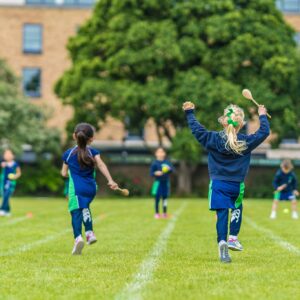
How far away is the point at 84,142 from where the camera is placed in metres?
11.5

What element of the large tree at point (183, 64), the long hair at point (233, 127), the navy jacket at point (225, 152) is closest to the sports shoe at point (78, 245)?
the navy jacket at point (225, 152)

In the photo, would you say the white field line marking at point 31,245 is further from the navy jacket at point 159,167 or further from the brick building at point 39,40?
the brick building at point 39,40

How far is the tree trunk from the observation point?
151 feet

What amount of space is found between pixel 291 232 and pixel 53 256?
6503 millimetres

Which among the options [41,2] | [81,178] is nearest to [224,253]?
[81,178]

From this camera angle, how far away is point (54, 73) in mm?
55156

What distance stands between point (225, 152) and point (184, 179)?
35879 millimetres

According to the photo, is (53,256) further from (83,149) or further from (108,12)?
(108,12)

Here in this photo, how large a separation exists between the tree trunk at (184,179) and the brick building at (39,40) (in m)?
8.64

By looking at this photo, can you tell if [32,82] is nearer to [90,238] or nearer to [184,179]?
[184,179]

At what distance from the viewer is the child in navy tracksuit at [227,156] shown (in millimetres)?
10438

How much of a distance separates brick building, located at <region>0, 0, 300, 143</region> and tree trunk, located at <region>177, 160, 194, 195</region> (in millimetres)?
8640

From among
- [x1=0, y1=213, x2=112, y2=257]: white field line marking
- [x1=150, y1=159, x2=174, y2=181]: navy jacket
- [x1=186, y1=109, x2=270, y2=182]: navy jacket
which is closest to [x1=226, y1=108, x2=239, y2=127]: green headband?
[x1=186, y1=109, x2=270, y2=182]: navy jacket

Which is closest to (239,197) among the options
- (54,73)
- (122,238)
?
(122,238)
